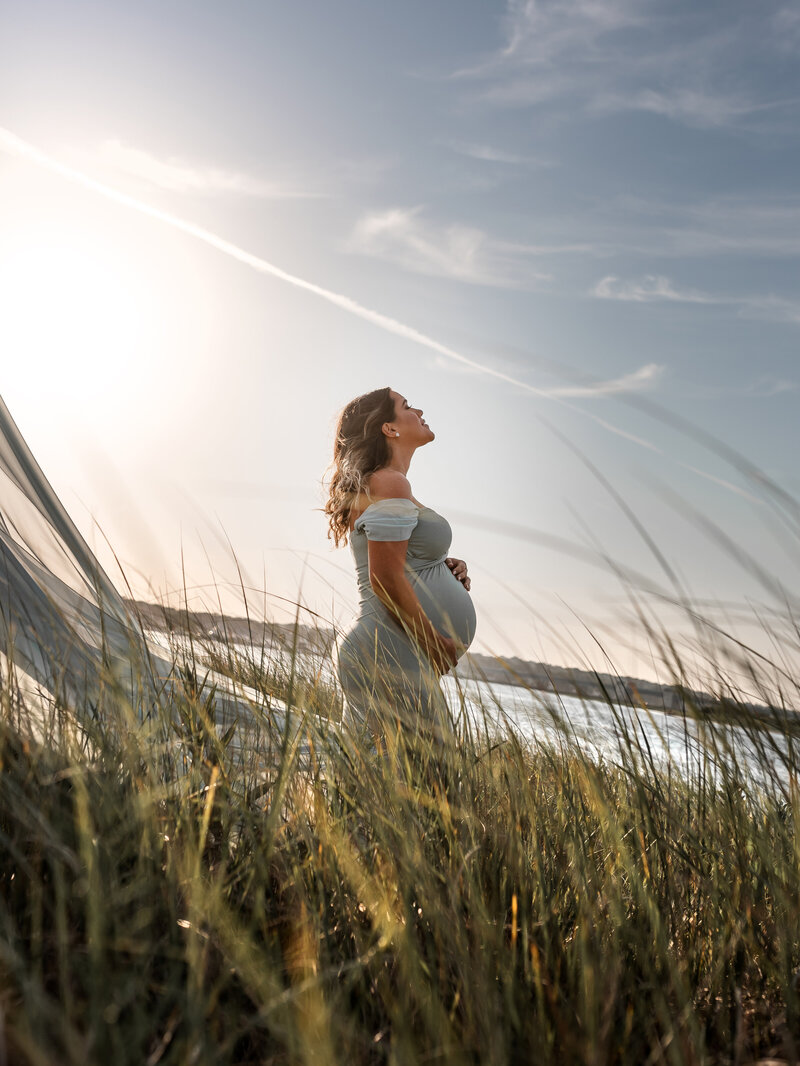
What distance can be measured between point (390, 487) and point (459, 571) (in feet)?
1.85

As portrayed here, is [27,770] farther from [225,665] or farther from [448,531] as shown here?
[448,531]

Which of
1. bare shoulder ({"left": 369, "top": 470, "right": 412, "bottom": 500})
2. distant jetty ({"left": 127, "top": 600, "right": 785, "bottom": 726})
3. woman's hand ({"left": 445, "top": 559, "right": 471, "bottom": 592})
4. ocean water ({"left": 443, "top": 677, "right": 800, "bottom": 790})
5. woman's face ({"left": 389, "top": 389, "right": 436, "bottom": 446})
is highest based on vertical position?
woman's face ({"left": 389, "top": 389, "right": 436, "bottom": 446})

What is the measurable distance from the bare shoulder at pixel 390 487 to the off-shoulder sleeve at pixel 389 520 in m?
0.12

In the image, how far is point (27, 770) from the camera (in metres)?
1.20

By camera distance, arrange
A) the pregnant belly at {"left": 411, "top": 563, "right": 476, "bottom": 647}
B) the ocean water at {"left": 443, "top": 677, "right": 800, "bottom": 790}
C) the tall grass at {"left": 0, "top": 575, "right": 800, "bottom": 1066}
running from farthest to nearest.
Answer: the pregnant belly at {"left": 411, "top": 563, "right": 476, "bottom": 647} < the ocean water at {"left": 443, "top": 677, "right": 800, "bottom": 790} < the tall grass at {"left": 0, "top": 575, "right": 800, "bottom": 1066}

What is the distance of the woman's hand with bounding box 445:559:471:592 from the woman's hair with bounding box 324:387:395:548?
58 cm

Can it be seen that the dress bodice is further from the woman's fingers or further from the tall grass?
the tall grass

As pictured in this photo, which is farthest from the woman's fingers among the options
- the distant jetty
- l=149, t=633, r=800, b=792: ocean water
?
l=149, t=633, r=800, b=792: ocean water

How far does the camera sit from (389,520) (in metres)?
2.93

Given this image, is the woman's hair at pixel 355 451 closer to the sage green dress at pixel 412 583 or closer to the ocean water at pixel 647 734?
the sage green dress at pixel 412 583

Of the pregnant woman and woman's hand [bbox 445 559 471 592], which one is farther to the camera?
woman's hand [bbox 445 559 471 592]

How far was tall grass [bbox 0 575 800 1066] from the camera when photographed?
0.81 meters

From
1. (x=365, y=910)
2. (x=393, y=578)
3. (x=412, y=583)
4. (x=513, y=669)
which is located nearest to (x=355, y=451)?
(x=412, y=583)

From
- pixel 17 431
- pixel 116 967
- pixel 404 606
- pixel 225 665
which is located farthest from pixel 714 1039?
pixel 17 431
